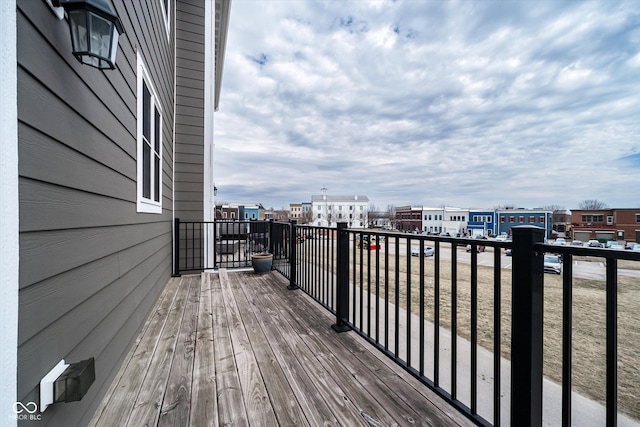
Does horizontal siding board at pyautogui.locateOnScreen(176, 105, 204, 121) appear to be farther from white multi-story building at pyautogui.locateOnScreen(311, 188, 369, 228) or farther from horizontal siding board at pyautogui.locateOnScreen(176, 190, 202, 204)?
white multi-story building at pyautogui.locateOnScreen(311, 188, 369, 228)

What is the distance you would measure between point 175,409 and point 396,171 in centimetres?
3696

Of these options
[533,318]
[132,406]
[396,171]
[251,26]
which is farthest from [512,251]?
[396,171]

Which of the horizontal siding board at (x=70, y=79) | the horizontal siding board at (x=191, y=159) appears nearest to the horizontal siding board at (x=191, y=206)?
the horizontal siding board at (x=191, y=159)

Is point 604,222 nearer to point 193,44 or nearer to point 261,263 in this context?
point 261,263

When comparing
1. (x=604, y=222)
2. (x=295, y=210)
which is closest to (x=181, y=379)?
(x=604, y=222)

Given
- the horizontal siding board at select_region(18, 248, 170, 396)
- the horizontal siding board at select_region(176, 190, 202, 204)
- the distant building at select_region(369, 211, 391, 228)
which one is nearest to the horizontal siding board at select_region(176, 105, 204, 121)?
the horizontal siding board at select_region(176, 190, 202, 204)

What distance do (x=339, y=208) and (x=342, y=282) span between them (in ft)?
152

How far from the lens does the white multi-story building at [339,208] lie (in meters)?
47.5

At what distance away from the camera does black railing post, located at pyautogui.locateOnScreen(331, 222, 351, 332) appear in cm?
230

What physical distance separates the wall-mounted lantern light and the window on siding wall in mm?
1287

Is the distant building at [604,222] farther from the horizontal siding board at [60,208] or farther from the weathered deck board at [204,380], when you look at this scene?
the horizontal siding board at [60,208]

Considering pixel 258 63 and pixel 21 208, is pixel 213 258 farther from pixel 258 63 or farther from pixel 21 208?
pixel 258 63

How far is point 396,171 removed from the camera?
3594 cm

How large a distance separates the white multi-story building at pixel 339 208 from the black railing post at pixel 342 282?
44261 mm
